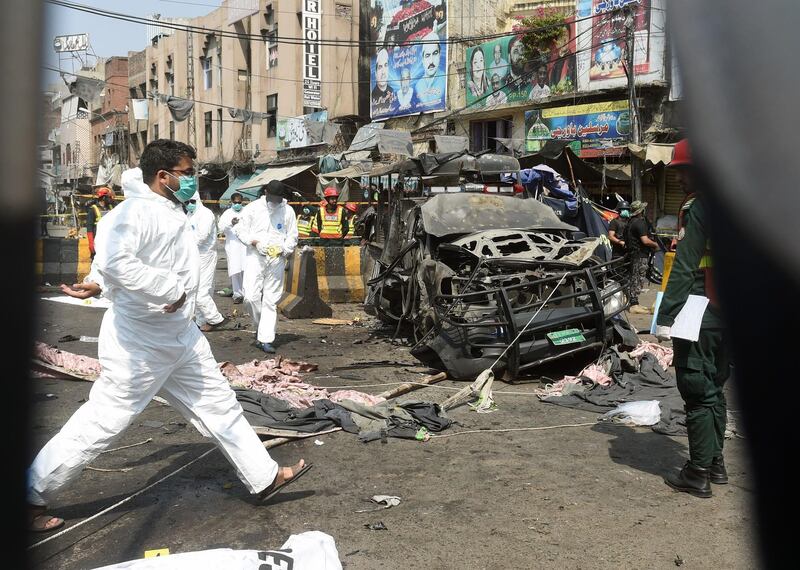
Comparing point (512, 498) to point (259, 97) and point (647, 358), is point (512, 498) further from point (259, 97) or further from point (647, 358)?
point (259, 97)

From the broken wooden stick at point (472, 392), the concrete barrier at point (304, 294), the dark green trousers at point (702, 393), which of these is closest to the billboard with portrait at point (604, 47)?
the concrete barrier at point (304, 294)

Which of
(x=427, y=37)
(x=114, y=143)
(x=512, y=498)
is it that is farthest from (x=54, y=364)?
(x=114, y=143)

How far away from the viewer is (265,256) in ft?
29.0

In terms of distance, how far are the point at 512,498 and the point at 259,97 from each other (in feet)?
114

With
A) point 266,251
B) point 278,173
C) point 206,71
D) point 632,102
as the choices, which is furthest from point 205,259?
point 206,71

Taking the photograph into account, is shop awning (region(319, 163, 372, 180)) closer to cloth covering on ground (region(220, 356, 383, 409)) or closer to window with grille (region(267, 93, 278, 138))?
cloth covering on ground (region(220, 356, 383, 409))

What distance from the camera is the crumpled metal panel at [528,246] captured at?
754 cm

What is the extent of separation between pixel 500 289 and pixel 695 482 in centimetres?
300

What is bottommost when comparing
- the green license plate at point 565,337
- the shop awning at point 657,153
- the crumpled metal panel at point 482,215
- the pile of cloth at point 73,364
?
the pile of cloth at point 73,364

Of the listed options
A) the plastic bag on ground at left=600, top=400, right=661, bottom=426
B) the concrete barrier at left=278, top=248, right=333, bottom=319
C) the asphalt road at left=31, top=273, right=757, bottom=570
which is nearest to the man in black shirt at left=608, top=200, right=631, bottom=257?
the concrete barrier at left=278, top=248, right=333, bottom=319

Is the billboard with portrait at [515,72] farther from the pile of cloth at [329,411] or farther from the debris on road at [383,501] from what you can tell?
the debris on road at [383,501]

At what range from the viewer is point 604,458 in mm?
4805

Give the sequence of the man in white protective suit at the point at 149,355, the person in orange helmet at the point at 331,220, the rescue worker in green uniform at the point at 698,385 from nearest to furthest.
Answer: the man in white protective suit at the point at 149,355
the rescue worker in green uniform at the point at 698,385
the person in orange helmet at the point at 331,220

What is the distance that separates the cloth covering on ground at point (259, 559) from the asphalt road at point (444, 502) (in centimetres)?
34
